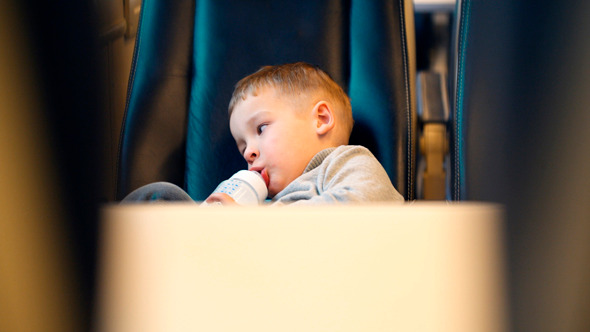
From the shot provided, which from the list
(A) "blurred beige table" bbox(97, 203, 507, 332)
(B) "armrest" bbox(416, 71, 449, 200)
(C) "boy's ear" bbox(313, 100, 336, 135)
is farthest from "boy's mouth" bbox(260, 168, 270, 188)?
(A) "blurred beige table" bbox(97, 203, 507, 332)

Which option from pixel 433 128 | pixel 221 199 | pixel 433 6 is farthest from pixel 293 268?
pixel 433 6

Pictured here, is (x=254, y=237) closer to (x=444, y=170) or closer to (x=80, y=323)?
(x=80, y=323)

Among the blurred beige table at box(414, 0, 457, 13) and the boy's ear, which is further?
the blurred beige table at box(414, 0, 457, 13)

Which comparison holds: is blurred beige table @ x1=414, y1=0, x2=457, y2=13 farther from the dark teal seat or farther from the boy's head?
the boy's head

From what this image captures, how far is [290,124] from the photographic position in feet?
3.29

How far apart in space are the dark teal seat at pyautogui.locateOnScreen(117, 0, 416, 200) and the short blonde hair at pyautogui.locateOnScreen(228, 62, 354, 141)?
0.04 meters

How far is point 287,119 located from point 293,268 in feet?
2.62

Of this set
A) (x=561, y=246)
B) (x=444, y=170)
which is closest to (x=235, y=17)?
(x=444, y=170)

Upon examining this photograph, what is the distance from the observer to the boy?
3.24 ft

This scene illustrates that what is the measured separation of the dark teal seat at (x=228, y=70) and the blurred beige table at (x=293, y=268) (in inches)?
31.2

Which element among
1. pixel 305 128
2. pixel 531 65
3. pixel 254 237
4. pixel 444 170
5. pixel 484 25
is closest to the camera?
pixel 254 237

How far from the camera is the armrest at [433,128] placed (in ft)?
3.63

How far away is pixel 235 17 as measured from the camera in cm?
116

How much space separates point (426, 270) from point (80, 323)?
0.15m
